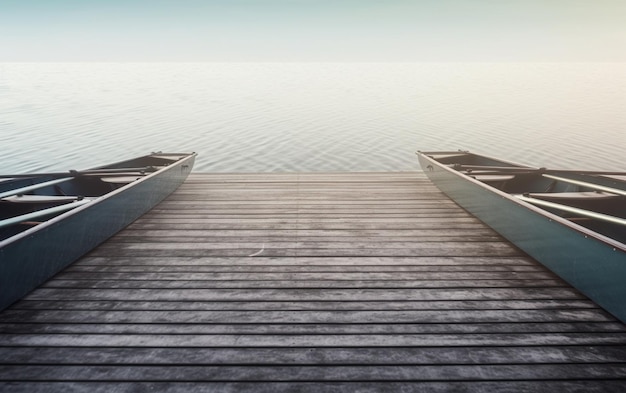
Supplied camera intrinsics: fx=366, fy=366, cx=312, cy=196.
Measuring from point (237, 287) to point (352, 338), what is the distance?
3.92 ft

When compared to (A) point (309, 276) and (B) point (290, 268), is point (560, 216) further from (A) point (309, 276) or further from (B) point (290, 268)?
(B) point (290, 268)

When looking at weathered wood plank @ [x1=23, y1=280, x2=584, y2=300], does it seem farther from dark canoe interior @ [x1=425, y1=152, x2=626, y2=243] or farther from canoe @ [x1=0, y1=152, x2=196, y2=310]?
dark canoe interior @ [x1=425, y1=152, x2=626, y2=243]

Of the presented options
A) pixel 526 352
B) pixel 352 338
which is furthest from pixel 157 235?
pixel 526 352

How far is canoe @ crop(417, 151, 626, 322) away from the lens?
2863 millimetres

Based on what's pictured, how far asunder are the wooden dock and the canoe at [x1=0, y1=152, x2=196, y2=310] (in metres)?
0.18

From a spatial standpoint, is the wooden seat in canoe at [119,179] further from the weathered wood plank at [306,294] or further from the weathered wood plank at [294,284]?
the weathered wood plank at [306,294]

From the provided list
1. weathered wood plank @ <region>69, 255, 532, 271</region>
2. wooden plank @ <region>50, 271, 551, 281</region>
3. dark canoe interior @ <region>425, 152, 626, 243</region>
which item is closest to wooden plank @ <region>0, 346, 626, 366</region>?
wooden plank @ <region>50, 271, 551, 281</region>

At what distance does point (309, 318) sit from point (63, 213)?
118 inches

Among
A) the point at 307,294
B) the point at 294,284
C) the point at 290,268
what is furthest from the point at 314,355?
the point at 290,268

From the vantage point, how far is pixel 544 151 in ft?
48.3

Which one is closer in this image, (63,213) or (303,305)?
(303,305)

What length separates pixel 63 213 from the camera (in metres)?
3.98

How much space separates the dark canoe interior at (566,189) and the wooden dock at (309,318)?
1093 mm

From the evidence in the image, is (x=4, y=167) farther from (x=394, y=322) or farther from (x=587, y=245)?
(x=587, y=245)
